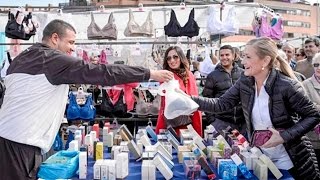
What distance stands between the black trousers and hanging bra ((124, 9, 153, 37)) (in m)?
3.91

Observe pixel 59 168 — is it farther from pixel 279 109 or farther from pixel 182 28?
pixel 182 28

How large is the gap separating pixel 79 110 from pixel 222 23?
7.54ft

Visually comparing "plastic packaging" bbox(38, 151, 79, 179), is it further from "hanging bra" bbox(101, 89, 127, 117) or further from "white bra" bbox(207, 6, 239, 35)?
"white bra" bbox(207, 6, 239, 35)

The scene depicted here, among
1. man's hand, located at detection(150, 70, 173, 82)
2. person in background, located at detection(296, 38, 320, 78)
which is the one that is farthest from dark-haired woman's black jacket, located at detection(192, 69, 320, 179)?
person in background, located at detection(296, 38, 320, 78)

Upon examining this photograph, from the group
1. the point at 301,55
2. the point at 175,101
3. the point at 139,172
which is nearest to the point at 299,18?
the point at 301,55

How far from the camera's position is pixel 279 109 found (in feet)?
8.29

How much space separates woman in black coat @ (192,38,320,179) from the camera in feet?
8.19

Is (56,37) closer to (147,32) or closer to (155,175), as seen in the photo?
(155,175)

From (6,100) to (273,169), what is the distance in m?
1.51

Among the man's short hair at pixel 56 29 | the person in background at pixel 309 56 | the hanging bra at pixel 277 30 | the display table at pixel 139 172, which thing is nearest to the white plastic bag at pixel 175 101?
the display table at pixel 139 172

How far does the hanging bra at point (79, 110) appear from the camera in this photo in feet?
17.0

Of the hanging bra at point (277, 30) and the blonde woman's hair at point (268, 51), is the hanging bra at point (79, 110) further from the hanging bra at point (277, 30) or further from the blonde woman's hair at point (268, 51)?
the blonde woman's hair at point (268, 51)

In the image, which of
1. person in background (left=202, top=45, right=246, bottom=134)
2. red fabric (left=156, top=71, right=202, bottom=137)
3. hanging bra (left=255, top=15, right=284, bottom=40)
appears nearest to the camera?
red fabric (left=156, top=71, right=202, bottom=137)

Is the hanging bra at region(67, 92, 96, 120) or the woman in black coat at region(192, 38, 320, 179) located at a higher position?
the woman in black coat at region(192, 38, 320, 179)
